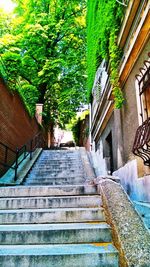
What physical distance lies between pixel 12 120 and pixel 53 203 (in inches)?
253

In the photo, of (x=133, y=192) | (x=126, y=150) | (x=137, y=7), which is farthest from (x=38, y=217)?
(x=137, y=7)

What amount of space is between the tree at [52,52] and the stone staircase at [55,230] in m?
11.9

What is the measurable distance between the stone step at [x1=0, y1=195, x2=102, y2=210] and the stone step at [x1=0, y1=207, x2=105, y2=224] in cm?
35

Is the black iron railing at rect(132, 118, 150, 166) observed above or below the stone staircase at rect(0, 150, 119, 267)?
above

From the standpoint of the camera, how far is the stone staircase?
98.9 inches

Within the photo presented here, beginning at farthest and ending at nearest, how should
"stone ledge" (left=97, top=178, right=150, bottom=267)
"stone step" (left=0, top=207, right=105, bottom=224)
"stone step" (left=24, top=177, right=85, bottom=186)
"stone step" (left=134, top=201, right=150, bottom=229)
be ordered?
"stone step" (left=24, top=177, right=85, bottom=186)
"stone step" (left=0, top=207, right=105, bottom=224)
"stone step" (left=134, top=201, right=150, bottom=229)
"stone ledge" (left=97, top=178, right=150, bottom=267)

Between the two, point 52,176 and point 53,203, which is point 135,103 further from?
point 52,176

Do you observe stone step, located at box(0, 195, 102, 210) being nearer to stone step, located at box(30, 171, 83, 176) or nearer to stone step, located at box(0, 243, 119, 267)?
stone step, located at box(0, 243, 119, 267)

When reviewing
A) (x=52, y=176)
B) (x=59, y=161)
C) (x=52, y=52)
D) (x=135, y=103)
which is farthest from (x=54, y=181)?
(x=52, y=52)

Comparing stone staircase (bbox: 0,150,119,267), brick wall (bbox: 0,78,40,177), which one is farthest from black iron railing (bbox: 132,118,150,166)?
brick wall (bbox: 0,78,40,177)

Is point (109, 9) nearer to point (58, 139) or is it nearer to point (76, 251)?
point (76, 251)

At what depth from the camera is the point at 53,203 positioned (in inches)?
157

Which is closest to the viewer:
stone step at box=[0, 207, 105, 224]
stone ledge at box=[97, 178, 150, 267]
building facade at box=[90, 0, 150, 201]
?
stone ledge at box=[97, 178, 150, 267]

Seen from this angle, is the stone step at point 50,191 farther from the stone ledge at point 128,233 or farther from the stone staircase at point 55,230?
the stone ledge at point 128,233
